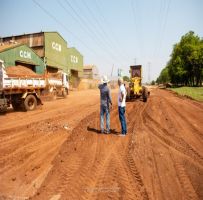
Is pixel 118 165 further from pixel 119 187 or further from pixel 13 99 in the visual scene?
pixel 13 99

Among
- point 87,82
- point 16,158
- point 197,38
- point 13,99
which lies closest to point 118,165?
point 16,158

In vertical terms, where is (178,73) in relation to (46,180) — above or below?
above

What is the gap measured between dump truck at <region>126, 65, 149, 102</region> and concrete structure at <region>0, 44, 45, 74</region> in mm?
15546

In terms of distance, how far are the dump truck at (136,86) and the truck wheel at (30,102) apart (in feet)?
25.9

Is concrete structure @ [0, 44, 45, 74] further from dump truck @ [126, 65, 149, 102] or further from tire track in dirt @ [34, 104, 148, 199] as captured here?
tire track in dirt @ [34, 104, 148, 199]

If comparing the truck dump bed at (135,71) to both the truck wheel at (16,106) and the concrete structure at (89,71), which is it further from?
the concrete structure at (89,71)

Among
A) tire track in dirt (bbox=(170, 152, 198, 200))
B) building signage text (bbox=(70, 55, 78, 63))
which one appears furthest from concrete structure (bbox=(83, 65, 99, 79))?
tire track in dirt (bbox=(170, 152, 198, 200))

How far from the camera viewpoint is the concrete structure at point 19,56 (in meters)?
28.0

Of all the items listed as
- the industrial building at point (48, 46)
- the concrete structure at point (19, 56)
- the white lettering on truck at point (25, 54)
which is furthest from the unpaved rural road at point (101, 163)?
the industrial building at point (48, 46)

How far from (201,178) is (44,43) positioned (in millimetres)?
36008

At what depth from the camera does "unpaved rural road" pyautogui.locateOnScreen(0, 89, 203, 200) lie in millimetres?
4438

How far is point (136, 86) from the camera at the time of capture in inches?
792

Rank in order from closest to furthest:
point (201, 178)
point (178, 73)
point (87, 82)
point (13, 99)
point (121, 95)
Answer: point (201, 178) → point (121, 95) → point (13, 99) → point (87, 82) → point (178, 73)

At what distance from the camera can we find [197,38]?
65250 millimetres
